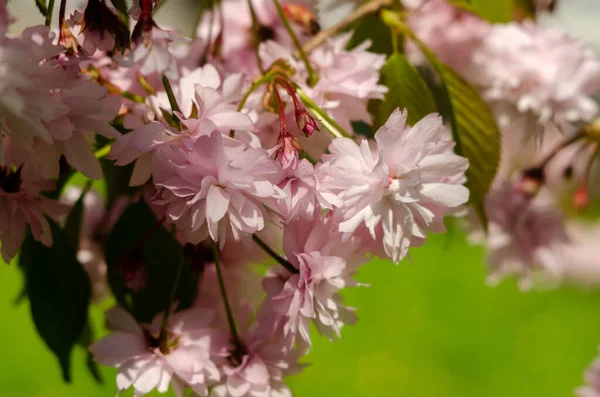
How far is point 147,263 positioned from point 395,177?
15 cm

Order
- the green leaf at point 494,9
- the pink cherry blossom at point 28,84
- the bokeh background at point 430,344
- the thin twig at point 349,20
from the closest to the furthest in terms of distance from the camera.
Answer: the pink cherry blossom at point 28,84
the thin twig at point 349,20
the green leaf at point 494,9
the bokeh background at point 430,344

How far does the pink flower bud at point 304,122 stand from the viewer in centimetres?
26

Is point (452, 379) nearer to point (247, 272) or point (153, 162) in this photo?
point (247, 272)

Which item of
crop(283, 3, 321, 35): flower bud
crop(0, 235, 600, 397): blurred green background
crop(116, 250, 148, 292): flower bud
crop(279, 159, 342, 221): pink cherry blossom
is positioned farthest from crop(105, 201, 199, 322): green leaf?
crop(0, 235, 600, 397): blurred green background

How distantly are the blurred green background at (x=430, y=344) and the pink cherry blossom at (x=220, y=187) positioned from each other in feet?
3.83

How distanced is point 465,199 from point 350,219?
0.05 m

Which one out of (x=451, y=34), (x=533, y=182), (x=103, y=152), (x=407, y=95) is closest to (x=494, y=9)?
(x=451, y=34)

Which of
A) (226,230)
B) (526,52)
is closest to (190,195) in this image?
(226,230)

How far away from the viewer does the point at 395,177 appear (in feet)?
0.88

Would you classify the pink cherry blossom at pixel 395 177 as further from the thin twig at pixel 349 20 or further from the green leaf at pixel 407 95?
the thin twig at pixel 349 20

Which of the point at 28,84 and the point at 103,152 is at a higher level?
the point at 28,84

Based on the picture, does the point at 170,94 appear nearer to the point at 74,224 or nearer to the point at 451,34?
the point at 74,224

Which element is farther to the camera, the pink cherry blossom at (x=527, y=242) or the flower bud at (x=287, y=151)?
the pink cherry blossom at (x=527, y=242)

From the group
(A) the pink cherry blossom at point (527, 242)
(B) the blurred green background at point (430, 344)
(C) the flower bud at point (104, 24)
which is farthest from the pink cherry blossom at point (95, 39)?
(B) the blurred green background at point (430, 344)
